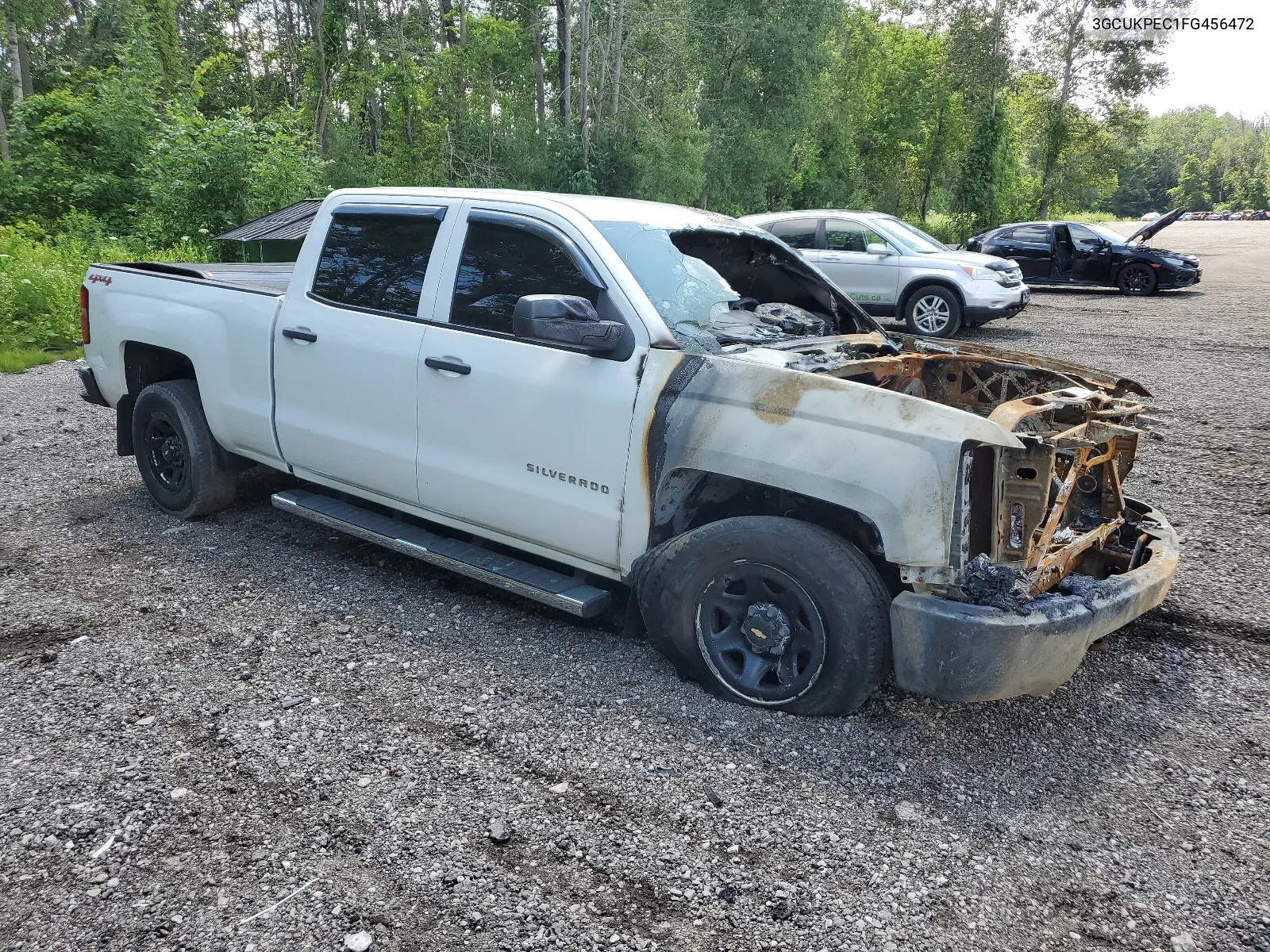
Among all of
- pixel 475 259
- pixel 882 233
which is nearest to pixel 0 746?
pixel 475 259

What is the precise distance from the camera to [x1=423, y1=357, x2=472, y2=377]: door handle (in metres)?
4.15

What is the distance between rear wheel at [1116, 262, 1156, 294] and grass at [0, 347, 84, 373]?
725 inches

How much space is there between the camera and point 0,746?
136 inches

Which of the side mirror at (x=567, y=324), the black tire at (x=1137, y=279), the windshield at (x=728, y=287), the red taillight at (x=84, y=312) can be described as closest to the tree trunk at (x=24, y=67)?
the red taillight at (x=84, y=312)

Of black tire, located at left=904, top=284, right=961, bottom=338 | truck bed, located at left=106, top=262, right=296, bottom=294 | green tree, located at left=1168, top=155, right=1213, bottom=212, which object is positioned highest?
green tree, located at left=1168, top=155, right=1213, bottom=212

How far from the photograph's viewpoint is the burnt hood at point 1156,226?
17837 mm

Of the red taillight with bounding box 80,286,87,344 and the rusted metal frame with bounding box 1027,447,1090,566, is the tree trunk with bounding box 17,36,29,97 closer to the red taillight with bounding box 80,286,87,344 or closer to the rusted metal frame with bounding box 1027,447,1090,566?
the red taillight with bounding box 80,286,87,344

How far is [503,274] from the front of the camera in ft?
13.8

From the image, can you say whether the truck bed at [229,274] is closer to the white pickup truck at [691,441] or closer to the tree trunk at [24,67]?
the white pickup truck at [691,441]

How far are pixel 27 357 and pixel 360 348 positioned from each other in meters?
9.10

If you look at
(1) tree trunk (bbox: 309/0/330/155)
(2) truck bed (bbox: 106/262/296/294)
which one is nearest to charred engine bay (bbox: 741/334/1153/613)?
(2) truck bed (bbox: 106/262/296/294)

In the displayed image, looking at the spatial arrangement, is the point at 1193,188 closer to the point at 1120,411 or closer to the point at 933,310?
the point at 933,310

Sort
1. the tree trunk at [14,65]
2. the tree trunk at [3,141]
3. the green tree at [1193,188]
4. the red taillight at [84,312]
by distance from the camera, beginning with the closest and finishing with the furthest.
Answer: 1. the red taillight at [84,312]
2. the tree trunk at [3,141]
3. the tree trunk at [14,65]
4. the green tree at [1193,188]

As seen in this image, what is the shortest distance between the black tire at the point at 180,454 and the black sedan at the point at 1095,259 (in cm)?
1750
